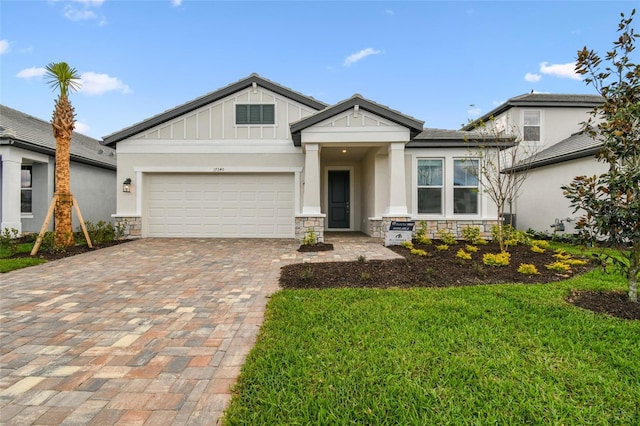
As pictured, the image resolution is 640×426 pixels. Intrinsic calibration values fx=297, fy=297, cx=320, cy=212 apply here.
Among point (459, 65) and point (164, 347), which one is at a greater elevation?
point (459, 65)

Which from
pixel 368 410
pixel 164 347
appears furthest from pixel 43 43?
pixel 368 410

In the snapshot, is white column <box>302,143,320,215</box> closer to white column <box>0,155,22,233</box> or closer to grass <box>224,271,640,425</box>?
grass <box>224,271,640,425</box>

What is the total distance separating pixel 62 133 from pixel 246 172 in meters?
5.20

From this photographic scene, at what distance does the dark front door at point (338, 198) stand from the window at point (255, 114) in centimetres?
363

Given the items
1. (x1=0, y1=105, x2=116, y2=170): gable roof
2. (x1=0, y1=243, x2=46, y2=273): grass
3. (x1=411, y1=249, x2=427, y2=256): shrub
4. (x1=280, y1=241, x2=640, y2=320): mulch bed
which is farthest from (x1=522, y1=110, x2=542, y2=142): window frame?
(x1=0, y1=105, x2=116, y2=170): gable roof

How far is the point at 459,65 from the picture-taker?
1310cm

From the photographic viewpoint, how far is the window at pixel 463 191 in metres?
10.3

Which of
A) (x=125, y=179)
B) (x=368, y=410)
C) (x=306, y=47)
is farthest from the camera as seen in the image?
(x=306, y=47)

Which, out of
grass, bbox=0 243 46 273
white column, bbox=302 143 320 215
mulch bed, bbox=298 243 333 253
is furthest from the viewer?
white column, bbox=302 143 320 215

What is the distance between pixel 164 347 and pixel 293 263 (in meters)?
3.79

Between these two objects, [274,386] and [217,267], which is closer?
[274,386]

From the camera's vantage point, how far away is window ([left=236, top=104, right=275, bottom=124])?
10633 millimetres

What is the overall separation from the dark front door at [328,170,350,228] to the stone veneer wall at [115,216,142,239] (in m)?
7.26

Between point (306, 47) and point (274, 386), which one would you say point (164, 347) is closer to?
point (274, 386)
